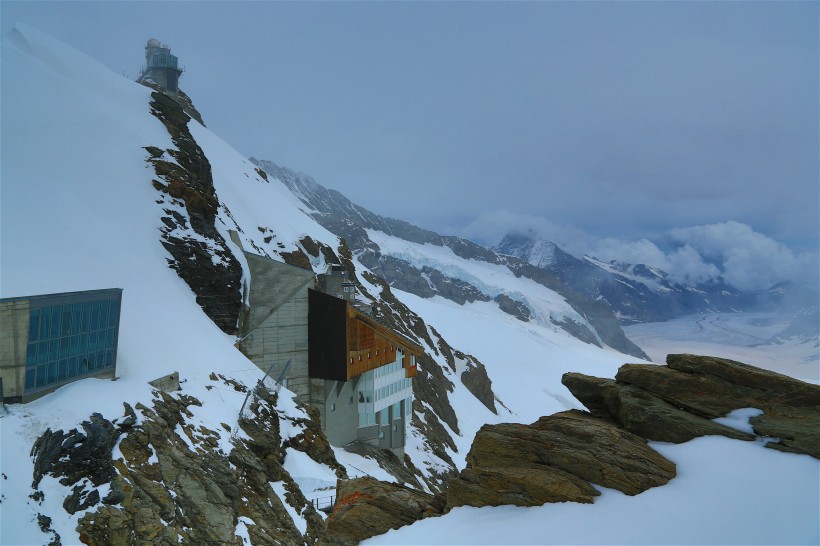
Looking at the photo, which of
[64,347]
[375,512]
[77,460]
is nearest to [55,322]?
[64,347]

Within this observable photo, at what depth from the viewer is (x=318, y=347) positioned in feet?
150

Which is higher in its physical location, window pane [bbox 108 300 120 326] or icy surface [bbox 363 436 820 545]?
window pane [bbox 108 300 120 326]

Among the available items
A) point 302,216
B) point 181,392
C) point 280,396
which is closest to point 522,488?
point 181,392

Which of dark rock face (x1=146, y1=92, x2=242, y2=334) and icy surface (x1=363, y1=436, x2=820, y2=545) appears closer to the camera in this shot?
icy surface (x1=363, y1=436, x2=820, y2=545)

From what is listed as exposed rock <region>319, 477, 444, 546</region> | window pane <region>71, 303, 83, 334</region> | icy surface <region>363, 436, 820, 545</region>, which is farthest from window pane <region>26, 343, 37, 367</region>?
icy surface <region>363, 436, 820, 545</region>

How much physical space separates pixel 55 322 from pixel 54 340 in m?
0.87

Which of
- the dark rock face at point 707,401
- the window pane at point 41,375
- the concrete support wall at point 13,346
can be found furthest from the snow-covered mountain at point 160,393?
the concrete support wall at point 13,346

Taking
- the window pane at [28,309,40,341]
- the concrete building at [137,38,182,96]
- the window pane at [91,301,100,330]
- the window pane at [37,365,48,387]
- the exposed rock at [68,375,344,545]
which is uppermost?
the concrete building at [137,38,182,96]

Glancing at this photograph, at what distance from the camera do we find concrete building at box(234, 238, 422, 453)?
147ft

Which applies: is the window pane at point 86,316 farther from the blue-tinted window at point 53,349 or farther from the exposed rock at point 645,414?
the exposed rock at point 645,414

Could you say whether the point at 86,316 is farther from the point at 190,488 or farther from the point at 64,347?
the point at 190,488

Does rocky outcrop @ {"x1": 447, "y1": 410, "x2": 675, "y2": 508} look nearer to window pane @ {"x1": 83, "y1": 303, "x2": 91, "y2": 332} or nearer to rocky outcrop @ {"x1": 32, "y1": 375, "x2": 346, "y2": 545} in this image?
rocky outcrop @ {"x1": 32, "y1": 375, "x2": 346, "y2": 545}

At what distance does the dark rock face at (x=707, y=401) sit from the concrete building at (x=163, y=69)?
10435 centimetres

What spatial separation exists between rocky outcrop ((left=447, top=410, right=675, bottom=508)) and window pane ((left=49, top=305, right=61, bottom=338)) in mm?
19828
